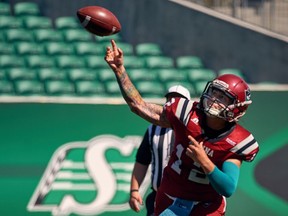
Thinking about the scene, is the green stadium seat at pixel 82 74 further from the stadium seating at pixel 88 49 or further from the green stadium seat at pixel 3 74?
the green stadium seat at pixel 3 74

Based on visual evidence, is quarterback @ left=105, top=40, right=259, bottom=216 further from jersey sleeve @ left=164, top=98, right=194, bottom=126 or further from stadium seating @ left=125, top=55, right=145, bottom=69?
stadium seating @ left=125, top=55, right=145, bottom=69

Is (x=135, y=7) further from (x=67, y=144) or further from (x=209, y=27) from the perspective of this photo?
(x=67, y=144)

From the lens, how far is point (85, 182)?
7.40 metres

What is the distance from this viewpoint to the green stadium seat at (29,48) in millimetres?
8922

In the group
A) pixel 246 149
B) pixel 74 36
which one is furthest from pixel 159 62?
pixel 246 149

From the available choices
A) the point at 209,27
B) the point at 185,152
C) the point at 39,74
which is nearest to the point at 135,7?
the point at 209,27

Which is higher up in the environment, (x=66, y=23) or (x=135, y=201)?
(x=135, y=201)

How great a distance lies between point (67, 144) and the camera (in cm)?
747

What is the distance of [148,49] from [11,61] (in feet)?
5.42

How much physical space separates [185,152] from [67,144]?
11.9 ft

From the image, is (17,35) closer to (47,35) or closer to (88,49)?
(47,35)

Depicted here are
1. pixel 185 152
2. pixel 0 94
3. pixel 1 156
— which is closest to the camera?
pixel 185 152

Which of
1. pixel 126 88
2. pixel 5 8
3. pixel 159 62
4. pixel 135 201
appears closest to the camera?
pixel 126 88

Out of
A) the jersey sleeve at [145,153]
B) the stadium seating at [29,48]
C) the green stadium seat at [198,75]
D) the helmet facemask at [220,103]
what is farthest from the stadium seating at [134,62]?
the helmet facemask at [220,103]
